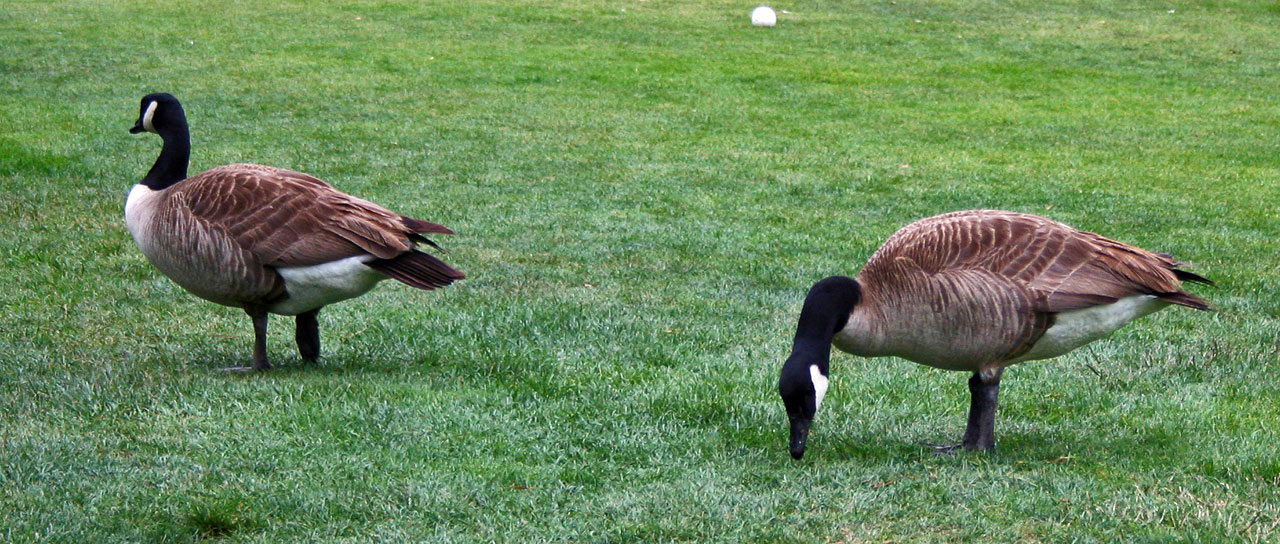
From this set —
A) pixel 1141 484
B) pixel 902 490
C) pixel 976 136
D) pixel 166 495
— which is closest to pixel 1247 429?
pixel 1141 484

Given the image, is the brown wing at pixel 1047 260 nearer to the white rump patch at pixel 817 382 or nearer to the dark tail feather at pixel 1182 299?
the dark tail feather at pixel 1182 299

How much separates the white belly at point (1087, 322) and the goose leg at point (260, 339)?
3679 mm

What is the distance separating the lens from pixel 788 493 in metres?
4.80

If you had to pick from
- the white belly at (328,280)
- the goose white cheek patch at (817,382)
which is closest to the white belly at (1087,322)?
the goose white cheek patch at (817,382)

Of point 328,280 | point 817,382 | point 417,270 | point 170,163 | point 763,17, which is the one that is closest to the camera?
point 817,382

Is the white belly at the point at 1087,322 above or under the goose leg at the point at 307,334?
above

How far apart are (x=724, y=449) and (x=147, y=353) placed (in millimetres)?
3311

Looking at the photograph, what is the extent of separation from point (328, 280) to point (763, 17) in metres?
21.3

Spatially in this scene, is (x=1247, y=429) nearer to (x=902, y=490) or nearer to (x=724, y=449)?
(x=902, y=490)

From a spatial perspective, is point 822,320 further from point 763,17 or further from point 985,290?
point 763,17

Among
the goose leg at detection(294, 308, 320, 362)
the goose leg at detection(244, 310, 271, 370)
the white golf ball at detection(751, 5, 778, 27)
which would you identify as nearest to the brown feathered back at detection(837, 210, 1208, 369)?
the goose leg at detection(294, 308, 320, 362)

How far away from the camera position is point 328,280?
6109 millimetres

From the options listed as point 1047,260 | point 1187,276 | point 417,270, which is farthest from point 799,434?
point 417,270

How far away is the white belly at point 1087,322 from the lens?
16.6 feet
